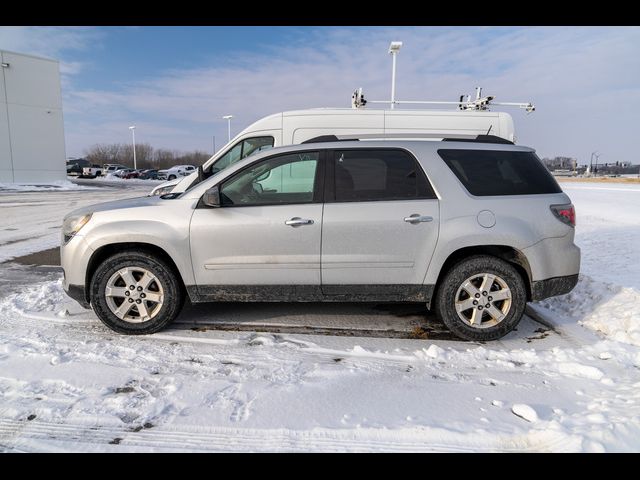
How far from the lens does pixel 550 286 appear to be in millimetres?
3938

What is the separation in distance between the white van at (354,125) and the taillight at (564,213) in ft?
14.3

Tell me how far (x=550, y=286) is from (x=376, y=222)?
70.9 inches

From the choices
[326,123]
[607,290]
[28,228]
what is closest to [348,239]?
[607,290]

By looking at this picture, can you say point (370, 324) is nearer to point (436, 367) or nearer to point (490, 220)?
point (436, 367)

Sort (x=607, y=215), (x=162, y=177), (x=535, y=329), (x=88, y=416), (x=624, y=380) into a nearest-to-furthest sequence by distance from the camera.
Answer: (x=88, y=416)
(x=624, y=380)
(x=535, y=329)
(x=607, y=215)
(x=162, y=177)

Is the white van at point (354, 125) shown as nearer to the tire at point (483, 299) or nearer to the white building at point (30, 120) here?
the tire at point (483, 299)

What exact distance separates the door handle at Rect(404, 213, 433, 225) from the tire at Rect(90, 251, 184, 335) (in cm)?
232

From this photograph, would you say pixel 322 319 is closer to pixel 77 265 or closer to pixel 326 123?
pixel 77 265

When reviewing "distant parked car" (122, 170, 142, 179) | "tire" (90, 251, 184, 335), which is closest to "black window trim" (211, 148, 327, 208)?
"tire" (90, 251, 184, 335)

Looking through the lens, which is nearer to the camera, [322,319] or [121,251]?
[121,251]

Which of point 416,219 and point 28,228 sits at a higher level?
point 416,219

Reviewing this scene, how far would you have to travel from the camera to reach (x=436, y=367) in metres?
3.39
